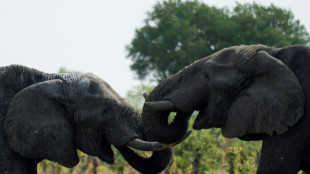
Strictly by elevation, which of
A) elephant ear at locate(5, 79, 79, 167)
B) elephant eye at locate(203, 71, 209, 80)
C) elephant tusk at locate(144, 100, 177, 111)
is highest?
elephant eye at locate(203, 71, 209, 80)

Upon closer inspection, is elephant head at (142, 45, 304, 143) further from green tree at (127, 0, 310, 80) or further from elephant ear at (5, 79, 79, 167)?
green tree at (127, 0, 310, 80)

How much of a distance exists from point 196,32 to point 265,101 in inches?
1278

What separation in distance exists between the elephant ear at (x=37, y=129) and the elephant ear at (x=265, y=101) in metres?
2.31

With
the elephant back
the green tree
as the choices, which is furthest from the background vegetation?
the elephant back

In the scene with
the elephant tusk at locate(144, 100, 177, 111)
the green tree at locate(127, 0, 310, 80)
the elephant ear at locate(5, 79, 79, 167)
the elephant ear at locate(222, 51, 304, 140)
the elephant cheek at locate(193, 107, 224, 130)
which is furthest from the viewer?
the green tree at locate(127, 0, 310, 80)

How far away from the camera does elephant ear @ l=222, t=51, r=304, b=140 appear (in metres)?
7.26

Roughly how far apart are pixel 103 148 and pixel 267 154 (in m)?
2.64

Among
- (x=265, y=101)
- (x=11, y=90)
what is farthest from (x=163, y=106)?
(x=11, y=90)

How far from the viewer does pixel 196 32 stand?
39750 mm

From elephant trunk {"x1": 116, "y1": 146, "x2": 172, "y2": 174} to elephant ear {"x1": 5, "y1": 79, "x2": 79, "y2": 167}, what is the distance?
70cm

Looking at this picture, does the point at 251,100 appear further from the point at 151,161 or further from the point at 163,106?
the point at 151,161

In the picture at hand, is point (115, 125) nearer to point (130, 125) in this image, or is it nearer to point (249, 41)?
point (130, 125)

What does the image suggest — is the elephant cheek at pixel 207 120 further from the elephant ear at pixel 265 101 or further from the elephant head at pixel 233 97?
the elephant ear at pixel 265 101

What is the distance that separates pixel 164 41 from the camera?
132 feet
